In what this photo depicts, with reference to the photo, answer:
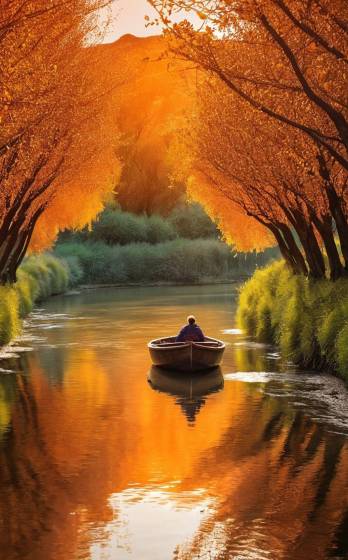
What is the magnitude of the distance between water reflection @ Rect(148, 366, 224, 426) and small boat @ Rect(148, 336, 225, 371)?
0.23 m

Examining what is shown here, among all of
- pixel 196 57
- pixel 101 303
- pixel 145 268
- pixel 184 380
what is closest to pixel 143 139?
pixel 145 268

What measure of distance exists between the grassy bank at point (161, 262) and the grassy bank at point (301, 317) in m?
44.9

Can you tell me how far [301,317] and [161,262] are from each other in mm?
60066

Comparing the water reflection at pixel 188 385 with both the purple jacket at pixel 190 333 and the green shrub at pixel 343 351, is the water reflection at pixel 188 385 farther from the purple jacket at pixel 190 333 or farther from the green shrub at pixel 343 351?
the green shrub at pixel 343 351

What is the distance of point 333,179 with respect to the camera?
25016 mm

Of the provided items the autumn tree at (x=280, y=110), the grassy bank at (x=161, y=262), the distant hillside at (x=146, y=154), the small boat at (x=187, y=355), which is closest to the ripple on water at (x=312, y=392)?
the small boat at (x=187, y=355)

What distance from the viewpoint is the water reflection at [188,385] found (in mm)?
21344

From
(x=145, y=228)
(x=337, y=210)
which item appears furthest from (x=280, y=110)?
(x=145, y=228)

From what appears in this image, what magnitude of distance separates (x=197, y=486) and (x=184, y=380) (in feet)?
40.3

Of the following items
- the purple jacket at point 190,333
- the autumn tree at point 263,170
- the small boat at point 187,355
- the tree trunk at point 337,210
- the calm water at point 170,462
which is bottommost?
the calm water at point 170,462

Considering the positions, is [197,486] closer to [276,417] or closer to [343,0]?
[276,417]

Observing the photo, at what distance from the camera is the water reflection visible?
21344 millimetres

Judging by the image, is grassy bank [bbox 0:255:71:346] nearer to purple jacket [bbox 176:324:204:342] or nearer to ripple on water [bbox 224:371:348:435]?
purple jacket [bbox 176:324:204:342]

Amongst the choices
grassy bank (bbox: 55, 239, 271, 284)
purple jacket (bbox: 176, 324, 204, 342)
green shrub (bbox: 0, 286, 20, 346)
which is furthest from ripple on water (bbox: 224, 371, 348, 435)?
grassy bank (bbox: 55, 239, 271, 284)
